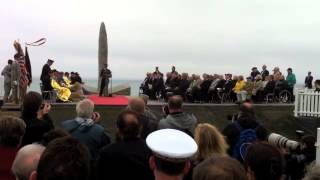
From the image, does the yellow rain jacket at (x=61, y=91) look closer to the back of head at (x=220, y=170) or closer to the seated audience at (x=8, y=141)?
the seated audience at (x=8, y=141)

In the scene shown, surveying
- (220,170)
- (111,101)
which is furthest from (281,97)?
(220,170)

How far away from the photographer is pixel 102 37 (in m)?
28.8

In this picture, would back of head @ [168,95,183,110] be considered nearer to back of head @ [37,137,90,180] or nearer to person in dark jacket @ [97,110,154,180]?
person in dark jacket @ [97,110,154,180]

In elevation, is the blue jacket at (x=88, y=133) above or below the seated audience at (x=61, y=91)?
above

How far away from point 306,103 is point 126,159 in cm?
1697

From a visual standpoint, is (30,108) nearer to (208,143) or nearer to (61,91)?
(208,143)

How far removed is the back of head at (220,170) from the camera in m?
2.66

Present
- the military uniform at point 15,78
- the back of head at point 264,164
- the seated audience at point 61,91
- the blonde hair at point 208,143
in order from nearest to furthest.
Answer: the back of head at point 264,164 → the blonde hair at point 208,143 → the military uniform at point 15,78 → the seated audience at point 61,91

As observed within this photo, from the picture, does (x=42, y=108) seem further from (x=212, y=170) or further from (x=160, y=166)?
(x=212, y=170)

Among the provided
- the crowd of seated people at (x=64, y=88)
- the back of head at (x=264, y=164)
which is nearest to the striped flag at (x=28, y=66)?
the crowd of seated people at (x=64, y=88)

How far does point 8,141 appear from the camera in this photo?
15.9 ft

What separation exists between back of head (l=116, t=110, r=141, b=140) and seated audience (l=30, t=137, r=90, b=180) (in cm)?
207

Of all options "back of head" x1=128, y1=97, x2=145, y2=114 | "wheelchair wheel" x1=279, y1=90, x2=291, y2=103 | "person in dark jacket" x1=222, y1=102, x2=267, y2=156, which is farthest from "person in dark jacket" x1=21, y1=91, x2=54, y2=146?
→ "wheelchair wheel" x1=279, y1=90, x2=291, y2=103

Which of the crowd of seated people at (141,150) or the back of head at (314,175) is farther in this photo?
the back of head at (314,175)
